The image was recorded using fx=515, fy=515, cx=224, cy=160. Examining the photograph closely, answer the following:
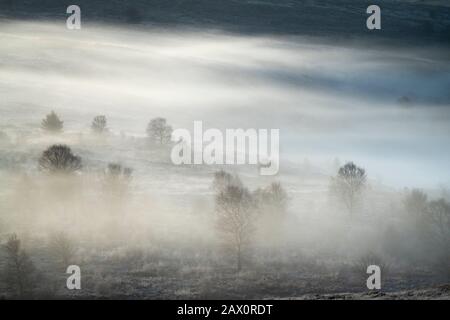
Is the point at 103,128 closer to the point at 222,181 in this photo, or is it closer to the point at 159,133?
the point at 159,133

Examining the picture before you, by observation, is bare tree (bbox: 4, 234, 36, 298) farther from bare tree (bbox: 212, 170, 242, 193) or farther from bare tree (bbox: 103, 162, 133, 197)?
bare tree (bbox: 212, 170, 242, 193)

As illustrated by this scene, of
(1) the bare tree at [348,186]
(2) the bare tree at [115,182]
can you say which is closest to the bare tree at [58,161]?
(2) the bare tree at [115,182]

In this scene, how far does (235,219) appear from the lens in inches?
2913

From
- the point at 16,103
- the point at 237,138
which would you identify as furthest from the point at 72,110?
the point at 237,138

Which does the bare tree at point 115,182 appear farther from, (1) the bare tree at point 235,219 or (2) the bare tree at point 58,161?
(1) the bare tree at point 235,219

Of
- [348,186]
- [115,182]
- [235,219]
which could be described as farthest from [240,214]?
[348,186]

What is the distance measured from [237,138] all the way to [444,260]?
11532cm

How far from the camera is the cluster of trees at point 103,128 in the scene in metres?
125

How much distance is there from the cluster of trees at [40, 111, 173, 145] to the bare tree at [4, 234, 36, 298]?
7182 centimetres

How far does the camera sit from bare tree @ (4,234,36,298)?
2035 inches

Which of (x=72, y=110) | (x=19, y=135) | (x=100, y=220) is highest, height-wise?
(x=72, y=110)
